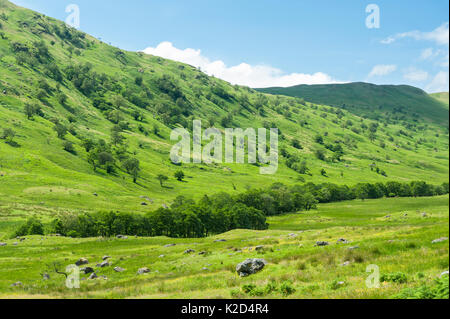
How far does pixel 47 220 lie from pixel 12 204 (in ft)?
72.2

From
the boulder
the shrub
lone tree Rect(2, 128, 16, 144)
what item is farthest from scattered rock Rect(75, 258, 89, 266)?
lone tree Rect(2, 128, 16, 144)

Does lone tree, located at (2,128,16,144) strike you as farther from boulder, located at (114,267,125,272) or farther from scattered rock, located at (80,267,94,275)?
boulder, located at (114,267,125,272)

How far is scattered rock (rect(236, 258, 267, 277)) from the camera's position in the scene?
27.9 meters

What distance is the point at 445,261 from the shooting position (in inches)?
737

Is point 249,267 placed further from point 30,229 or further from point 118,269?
point 30,229

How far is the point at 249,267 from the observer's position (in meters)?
28.5

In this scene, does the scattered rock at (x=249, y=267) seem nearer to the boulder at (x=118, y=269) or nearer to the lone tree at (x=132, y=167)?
the boulder at (x=118, y=269)

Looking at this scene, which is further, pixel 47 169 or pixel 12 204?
pixel 47 169

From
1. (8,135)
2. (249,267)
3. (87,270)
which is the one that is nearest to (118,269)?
(87,270)

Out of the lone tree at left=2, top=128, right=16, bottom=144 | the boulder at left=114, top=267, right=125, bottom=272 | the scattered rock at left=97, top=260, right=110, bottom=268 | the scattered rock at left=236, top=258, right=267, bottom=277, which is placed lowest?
the scattered rock at left=97, top=260, right=110, bottom=268

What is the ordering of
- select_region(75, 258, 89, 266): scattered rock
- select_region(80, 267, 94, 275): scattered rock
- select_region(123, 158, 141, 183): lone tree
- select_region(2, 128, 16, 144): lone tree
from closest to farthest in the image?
select_region(80, 267, 94, 275): scattered rock < select_region(75, 258, 89, 266): scattered rock < select_region(2, 128, 16, 144): lone tree < select_region(123, 158, 141, 183): lone tree

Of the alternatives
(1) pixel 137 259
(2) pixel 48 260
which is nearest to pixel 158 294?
(1) pixel 137 259

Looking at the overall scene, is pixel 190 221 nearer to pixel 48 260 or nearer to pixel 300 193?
pixel 48 260

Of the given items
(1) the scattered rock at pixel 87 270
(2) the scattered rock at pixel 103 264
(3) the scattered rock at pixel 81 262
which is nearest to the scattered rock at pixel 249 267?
(1) the scattered rock at pixel 87 270
